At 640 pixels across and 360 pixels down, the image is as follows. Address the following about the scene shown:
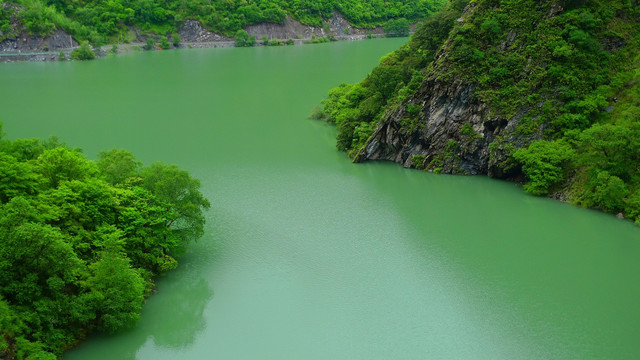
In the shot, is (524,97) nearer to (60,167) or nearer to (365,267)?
(365,267)

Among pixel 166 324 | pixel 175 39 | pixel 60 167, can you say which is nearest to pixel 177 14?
pixel 175 39

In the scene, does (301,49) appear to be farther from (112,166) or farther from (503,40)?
(112,166)

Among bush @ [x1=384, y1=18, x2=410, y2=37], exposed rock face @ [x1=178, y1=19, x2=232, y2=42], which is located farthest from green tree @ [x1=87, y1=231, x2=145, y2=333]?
bush @ [x1=384, y1=18, x2=410, y2=37]

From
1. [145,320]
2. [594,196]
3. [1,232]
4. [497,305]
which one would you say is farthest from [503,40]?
[1,232]

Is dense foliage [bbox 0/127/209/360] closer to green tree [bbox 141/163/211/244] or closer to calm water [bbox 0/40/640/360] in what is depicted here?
green tree [bbox 141/163/211/244]

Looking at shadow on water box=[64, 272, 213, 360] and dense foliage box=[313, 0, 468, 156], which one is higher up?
dense foliage box=[313, 0, 468, 156]

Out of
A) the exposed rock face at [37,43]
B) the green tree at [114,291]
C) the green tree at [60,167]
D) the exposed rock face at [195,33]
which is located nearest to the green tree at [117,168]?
the green tree at [60,167]

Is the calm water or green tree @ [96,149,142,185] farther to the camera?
green tree @ [96,149,142,185]
